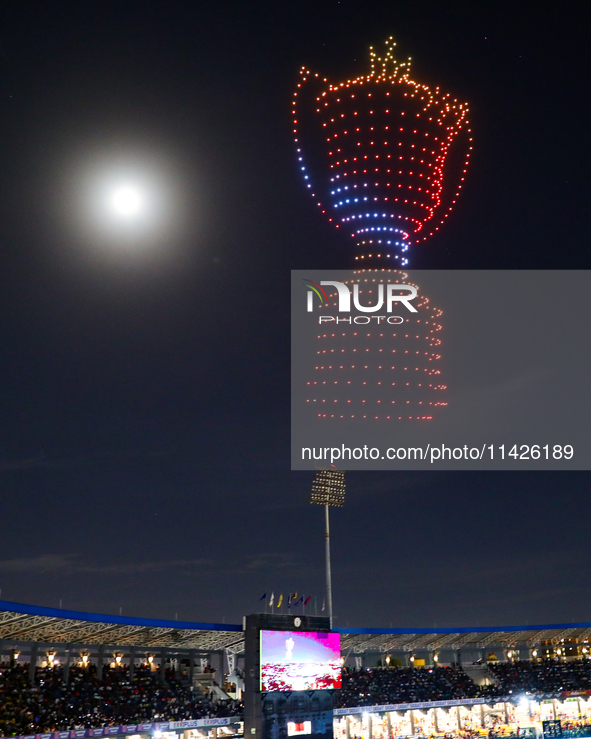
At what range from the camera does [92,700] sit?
158 feet

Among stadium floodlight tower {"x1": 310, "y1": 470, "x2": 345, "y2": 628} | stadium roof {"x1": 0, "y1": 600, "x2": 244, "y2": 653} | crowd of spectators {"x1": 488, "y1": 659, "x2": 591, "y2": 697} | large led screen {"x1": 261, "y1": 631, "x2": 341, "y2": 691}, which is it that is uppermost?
stadium floodlight tower {"x1": 310, "y1": 470, "x2": 345, "y2": 628}

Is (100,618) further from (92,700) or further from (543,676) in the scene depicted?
(543,676)

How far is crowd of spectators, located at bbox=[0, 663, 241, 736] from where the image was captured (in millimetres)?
43375

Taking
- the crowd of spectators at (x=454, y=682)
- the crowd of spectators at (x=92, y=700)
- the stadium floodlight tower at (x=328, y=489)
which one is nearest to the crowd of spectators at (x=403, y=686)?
the crowd of spectators at (x=454, y=682)

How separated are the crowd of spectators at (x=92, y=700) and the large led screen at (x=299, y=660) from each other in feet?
29.1

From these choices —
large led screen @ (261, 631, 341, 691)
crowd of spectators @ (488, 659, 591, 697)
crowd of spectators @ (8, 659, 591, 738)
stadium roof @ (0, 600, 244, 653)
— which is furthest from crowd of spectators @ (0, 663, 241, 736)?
crowd of spectators @ (488, 659, 591, 697)

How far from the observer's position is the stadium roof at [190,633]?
149 ft

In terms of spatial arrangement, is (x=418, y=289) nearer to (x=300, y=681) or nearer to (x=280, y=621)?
(x=280, y=621)

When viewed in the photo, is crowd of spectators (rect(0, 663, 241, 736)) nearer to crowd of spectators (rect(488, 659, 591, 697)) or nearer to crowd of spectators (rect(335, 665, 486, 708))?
crowd of spectators (rect(335, 665, 486, 708))

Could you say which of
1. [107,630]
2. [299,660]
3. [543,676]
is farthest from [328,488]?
[543,676]

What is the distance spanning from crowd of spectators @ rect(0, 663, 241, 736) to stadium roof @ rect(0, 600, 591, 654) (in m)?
2.33

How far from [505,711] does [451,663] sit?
8.26 m

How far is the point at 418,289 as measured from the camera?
4038 centimetres

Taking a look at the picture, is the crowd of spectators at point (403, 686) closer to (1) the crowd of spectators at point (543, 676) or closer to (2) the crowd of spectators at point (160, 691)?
(2) the crowd of spectators at point (160, 691)
